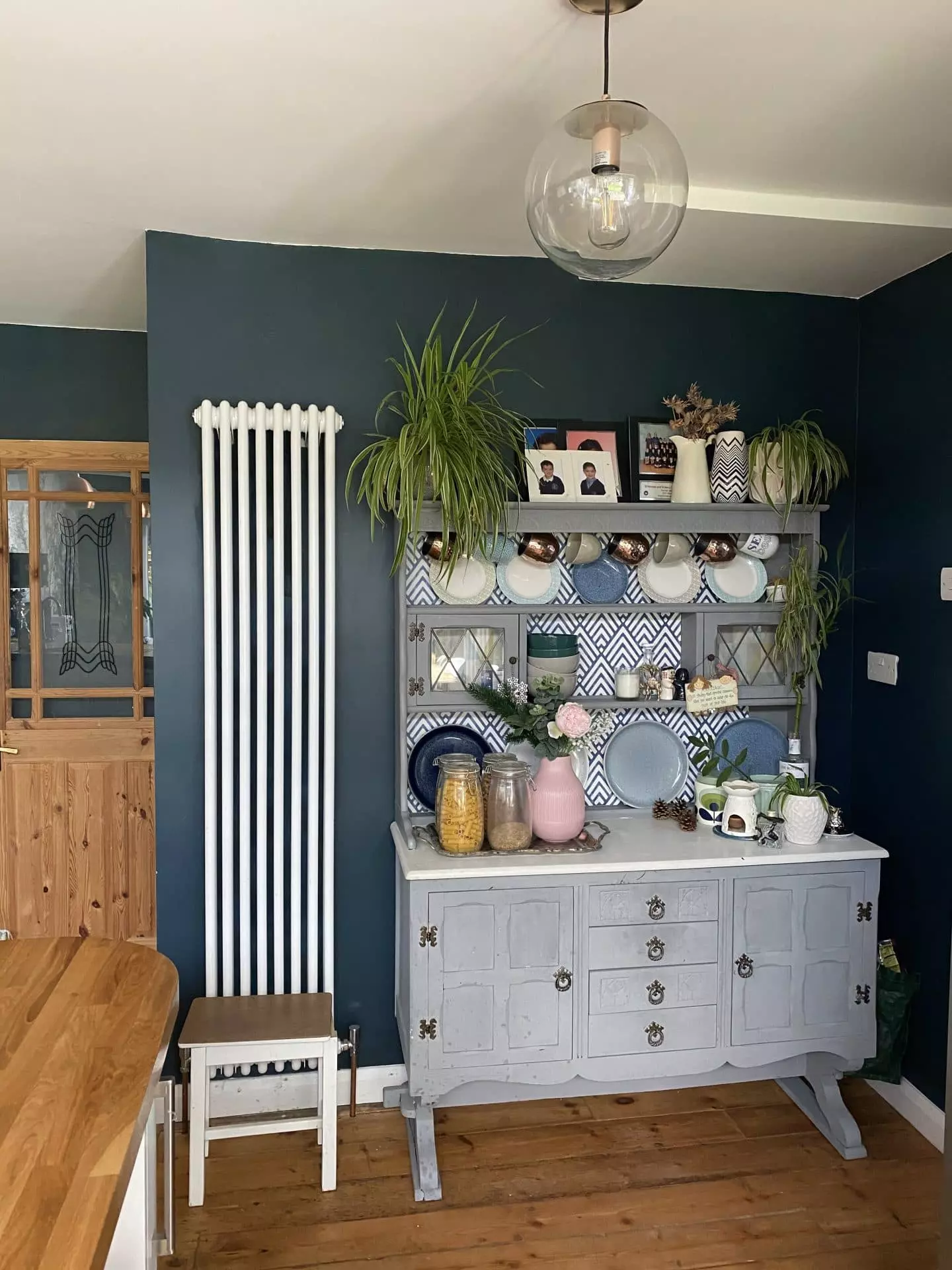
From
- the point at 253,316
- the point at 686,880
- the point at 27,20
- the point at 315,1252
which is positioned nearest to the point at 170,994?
the point at 315,1252

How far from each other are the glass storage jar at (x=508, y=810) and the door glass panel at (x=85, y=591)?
2.03 meters

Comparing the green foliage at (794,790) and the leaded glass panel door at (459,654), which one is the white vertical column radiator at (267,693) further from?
the green foliage at (794,790)

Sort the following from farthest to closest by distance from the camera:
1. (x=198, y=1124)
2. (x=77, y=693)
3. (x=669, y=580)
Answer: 1. (x=77, y=693)
2. (x=669, y=580)
3. (x=198, y=1124)

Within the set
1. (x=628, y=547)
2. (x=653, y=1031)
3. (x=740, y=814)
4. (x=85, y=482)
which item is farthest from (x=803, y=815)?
(x=85, y=482)

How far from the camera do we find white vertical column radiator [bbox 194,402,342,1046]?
2826 mm

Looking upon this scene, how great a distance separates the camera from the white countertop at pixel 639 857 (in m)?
2.63

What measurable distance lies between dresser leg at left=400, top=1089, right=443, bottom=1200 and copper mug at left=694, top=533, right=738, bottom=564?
1831 millimetres

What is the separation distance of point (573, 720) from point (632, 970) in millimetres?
717

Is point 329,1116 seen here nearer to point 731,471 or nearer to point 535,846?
point 535,846

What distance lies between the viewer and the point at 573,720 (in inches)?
109

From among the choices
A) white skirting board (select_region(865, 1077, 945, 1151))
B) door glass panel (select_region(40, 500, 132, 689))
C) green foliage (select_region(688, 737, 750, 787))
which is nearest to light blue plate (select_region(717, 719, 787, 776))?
green foliage (select_region(688, 737, 750, 787))

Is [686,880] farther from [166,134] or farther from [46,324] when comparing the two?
[46,324]

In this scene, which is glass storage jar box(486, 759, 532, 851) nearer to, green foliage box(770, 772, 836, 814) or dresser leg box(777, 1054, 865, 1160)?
green foliage box(770, 772, 836, 814)

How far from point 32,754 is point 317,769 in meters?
1.72
